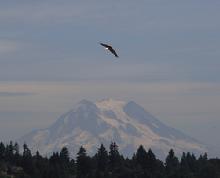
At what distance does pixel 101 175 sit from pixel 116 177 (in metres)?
3.90

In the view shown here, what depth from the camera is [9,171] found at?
637ft

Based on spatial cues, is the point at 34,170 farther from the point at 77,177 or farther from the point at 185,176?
the point at 185,176

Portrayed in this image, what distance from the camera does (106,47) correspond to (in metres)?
73.1

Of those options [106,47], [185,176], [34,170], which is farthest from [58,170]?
[106,47]

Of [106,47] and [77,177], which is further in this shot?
[77,177]

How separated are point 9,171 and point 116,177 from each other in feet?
87.6

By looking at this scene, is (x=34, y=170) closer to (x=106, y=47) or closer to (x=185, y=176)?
(x=185, y=176)

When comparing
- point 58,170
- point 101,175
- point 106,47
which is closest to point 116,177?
point 101,175

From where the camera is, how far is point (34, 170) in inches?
7662

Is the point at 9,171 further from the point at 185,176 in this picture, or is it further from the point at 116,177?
the point at 185,176

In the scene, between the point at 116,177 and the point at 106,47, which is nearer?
the point at 106,47

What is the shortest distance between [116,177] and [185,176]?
1723 centimetres

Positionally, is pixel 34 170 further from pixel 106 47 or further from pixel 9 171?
pixel 106 47

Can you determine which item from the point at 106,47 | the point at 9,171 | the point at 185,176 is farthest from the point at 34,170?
the point at 106,47
